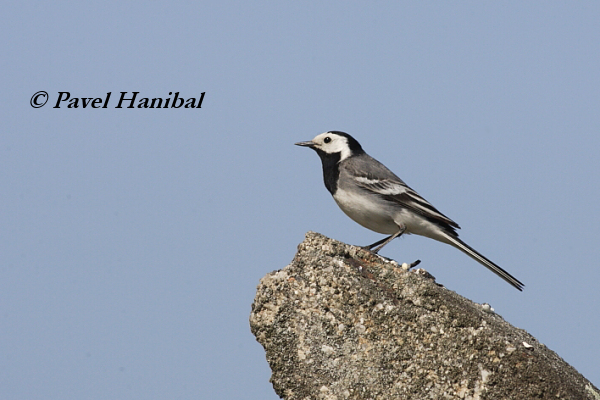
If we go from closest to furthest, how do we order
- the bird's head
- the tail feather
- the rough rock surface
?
the rough rock surface < the tail feather < the bird's head

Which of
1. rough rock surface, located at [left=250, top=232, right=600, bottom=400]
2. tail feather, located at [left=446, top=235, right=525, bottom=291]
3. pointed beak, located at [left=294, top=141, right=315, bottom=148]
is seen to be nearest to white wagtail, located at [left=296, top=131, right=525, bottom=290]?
tail feather, located at [left=446, top=235, right=525, bottom=291]

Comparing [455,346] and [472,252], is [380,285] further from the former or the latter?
[472,252]

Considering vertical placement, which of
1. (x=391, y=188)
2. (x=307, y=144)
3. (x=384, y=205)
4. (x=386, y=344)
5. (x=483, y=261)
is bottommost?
(x=386, y=344)

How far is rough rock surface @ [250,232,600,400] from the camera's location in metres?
5.61

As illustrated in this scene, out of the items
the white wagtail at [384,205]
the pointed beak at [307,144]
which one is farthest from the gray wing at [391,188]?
the pointed beak at [307,144]

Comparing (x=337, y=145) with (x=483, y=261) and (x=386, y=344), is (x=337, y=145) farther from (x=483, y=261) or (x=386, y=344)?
(x=386, y=344)

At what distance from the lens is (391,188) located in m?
9.96

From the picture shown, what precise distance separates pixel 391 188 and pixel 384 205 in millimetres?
311

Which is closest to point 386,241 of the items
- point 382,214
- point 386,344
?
point 382,214

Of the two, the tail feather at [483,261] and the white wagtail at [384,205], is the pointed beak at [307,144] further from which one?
the tail feather at [483,261]

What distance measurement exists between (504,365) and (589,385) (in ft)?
3.74

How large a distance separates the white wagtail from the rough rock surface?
3.53 m

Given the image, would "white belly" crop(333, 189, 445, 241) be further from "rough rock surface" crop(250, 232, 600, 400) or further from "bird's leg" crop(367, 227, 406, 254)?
"rough rock surface" crop(250, 232, 600, 400)

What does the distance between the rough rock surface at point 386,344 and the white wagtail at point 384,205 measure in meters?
3.53
